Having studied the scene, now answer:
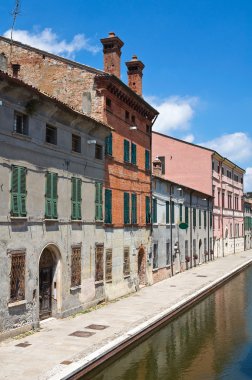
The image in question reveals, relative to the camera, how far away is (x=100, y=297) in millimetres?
22578

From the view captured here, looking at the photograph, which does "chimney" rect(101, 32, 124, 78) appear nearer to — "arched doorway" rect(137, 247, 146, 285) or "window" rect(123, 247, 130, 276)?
"window" rect(123, 247, 130, 276)

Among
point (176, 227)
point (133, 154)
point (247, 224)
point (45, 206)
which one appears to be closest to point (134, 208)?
point (133, 154)

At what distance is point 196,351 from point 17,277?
692 centimetres

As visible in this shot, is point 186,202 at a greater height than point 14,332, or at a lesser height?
greater

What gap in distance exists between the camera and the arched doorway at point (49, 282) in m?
18.5

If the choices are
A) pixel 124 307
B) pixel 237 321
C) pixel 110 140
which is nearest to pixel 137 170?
pixel 110 140

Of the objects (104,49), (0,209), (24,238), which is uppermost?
(104,49)

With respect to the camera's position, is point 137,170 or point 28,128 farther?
point 137,170

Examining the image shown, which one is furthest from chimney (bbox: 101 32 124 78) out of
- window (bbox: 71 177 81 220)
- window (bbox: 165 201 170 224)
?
window (bbox: 165 201 170 224)

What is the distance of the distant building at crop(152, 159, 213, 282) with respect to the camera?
3212cm

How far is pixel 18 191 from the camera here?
16.2 metres

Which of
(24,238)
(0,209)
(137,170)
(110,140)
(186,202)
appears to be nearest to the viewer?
(0,209)

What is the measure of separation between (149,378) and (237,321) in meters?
8.62

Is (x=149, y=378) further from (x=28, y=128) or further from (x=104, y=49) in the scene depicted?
(x=104, y=49)
